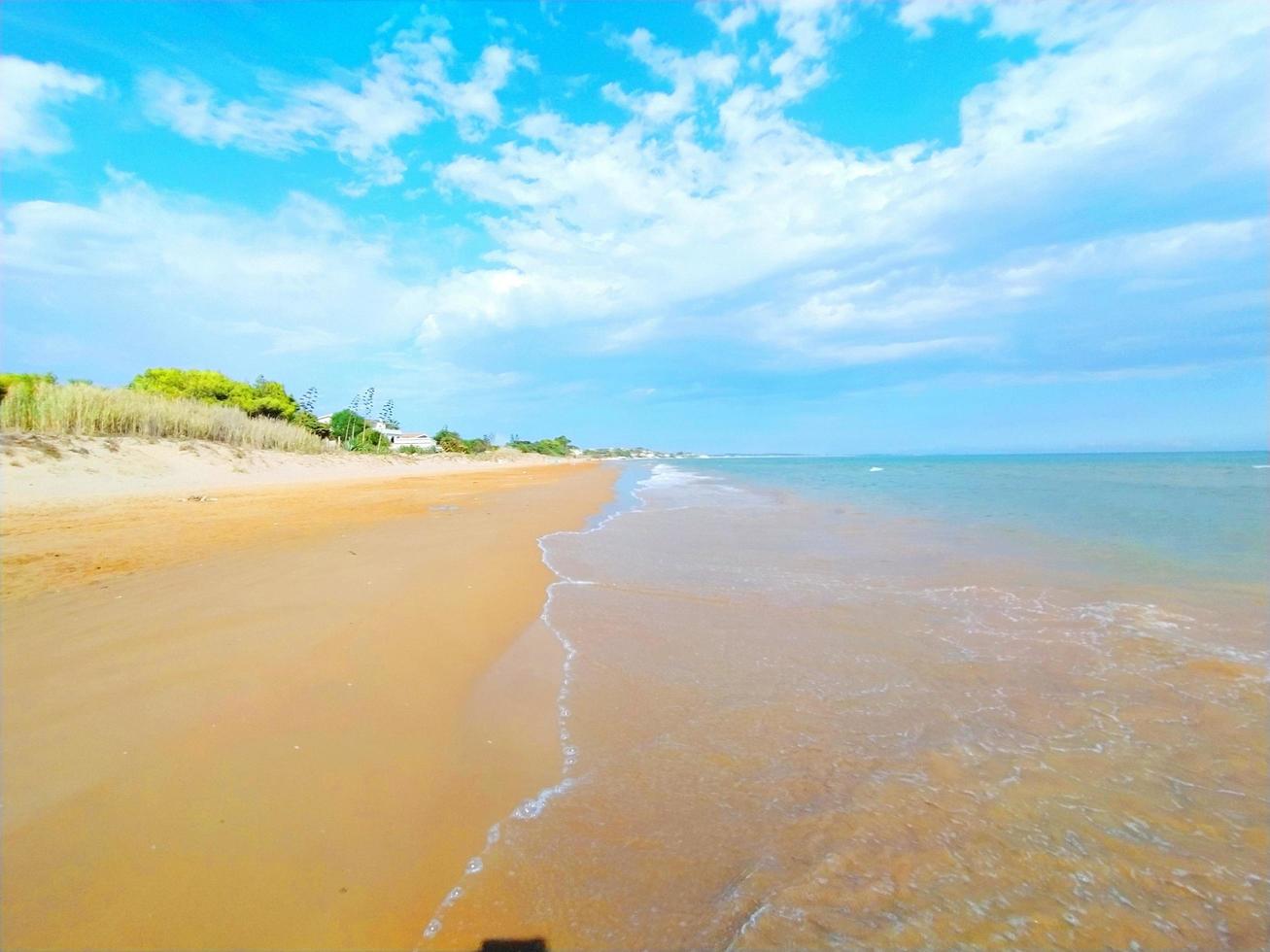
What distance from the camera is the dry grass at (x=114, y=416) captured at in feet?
51.8

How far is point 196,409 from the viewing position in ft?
69.0

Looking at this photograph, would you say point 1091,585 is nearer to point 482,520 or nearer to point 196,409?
point 482,520

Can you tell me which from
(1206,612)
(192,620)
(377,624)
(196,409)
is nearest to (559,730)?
(377,624)

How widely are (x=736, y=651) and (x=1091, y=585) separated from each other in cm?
534

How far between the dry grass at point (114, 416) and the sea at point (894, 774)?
19673 millimetres

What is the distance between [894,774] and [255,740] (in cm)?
353

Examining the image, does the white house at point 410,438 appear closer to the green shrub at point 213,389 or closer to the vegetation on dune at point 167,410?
the vegetation on dune at point 167,410

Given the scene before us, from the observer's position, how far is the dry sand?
1942mm

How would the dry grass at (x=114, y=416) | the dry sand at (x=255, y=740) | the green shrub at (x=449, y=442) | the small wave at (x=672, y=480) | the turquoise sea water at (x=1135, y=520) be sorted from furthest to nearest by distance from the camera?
1. the green shrub at (x=449, y=442)
2. the small wave at (x=672, y=480)
3. the dry grass at (x=114, y=416)
4. the turquoise sea water at (x=1135, y=520)
5. the dry sand at (x=255, y=740)

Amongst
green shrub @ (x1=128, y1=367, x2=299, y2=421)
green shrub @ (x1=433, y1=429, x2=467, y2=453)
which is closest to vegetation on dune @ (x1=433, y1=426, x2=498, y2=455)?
green shrub @ (x1=433, y1=429, x2=467, y2=453)

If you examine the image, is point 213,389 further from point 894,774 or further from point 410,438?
point 410,438

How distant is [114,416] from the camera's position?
57.7 ft

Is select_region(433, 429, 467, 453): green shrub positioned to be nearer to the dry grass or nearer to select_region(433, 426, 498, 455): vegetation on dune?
select_region(433, 426, 498, 455): vegetation on dune

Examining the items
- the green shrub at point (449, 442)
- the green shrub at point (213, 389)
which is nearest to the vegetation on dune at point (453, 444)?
the green shrub at point (449, 442)
